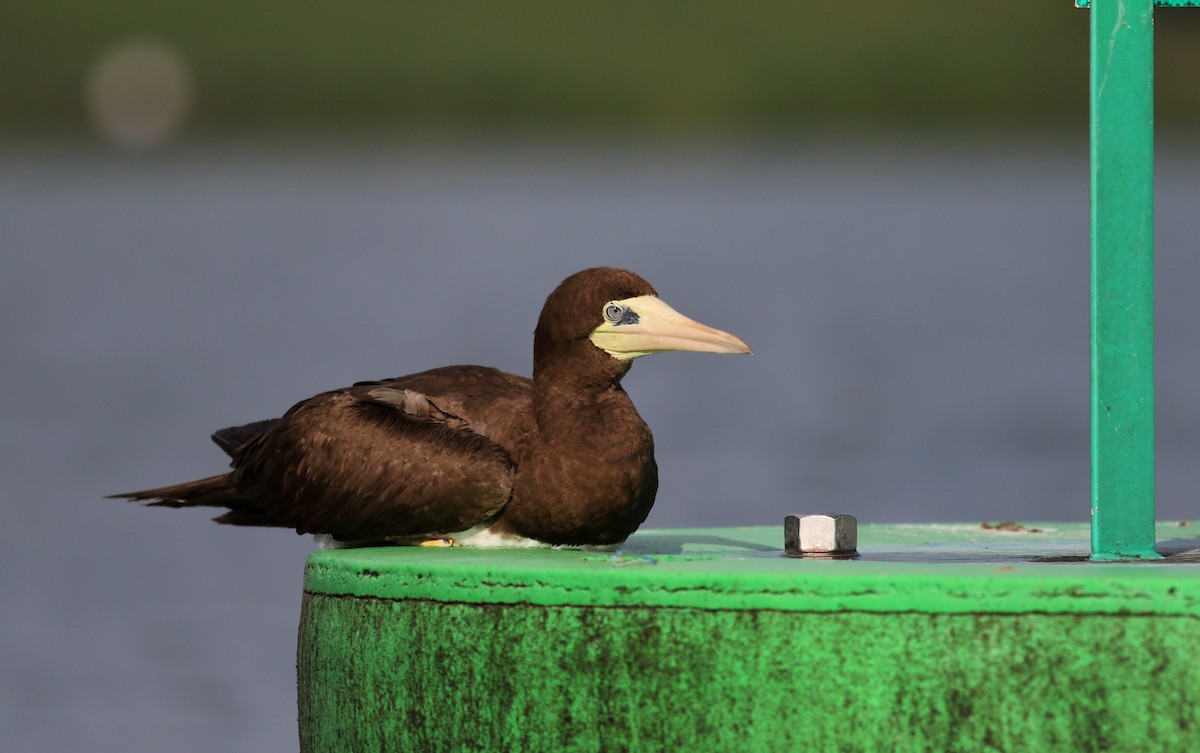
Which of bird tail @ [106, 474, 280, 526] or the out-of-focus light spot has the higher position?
the out-of-focus light spot

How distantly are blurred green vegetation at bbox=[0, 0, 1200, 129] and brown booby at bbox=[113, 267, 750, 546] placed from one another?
1307 inches

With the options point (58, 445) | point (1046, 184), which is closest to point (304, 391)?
point (58, 445)

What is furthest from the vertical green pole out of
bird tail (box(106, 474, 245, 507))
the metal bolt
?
bird tail (box(106, 474, 245, 507))

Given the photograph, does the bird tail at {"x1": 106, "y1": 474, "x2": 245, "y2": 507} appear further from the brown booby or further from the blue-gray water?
the blue-gray water

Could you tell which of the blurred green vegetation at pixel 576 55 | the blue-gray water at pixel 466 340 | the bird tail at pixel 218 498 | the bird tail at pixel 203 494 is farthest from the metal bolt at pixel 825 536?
the blurred green vegetation at pixel 576 55

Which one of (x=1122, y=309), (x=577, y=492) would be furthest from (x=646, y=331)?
(x=1122, y=309)

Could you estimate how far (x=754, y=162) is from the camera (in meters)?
44.7

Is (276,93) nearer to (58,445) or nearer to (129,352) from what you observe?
(129,352)

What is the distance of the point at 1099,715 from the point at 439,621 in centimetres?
150

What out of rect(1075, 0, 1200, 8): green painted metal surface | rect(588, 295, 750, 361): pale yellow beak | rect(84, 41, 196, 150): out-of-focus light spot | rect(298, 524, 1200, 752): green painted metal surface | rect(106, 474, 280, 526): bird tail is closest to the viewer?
rect(298, 524, 1200, 752): green painted metal surface

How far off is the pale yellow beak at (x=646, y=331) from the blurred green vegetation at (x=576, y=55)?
1307 inches

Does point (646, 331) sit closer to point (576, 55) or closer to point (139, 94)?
point (576, 55)

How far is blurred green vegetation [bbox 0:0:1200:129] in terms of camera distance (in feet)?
129

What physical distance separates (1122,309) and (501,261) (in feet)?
80.7
